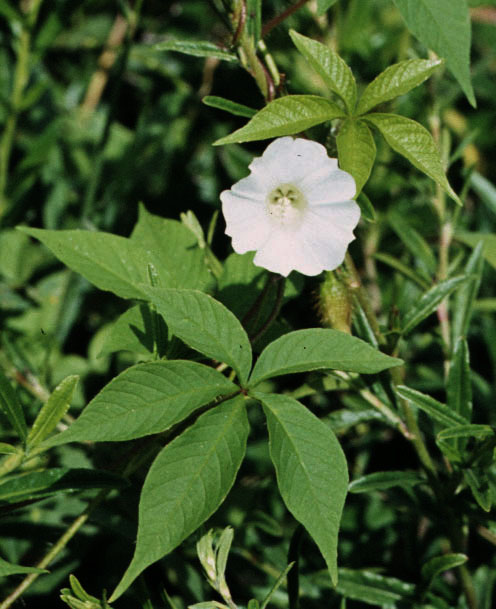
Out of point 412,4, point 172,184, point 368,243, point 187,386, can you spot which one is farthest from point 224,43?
point 172,184

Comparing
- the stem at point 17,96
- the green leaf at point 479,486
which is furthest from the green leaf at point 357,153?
the stem at point 17,96

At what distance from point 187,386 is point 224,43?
Answer: 0.65 metres

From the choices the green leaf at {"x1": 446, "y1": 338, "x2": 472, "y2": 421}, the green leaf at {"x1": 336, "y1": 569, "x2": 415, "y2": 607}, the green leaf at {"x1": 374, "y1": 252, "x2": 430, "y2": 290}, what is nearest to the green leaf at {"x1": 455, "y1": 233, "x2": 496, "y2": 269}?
the green leaf at {"x1": 374, "y1": 252, "x2": 430, "y2": 290}

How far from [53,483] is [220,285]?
50cm

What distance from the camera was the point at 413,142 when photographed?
3.51 feet

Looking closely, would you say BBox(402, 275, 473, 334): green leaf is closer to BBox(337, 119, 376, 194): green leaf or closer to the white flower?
the white flower

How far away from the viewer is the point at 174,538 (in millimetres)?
953

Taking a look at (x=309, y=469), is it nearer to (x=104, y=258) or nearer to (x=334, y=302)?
(x=334, y=302)

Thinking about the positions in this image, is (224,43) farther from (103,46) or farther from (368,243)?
(103,46)

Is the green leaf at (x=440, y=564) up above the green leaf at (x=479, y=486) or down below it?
below

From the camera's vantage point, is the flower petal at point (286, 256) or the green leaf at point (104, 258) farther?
the green leaf at point (104, 258)

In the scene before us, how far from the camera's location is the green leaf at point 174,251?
4.46ft

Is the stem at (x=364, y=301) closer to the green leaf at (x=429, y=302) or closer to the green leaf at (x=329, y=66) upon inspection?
the green leaf at (x=429, y=302)

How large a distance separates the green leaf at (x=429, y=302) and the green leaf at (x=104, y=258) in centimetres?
51
